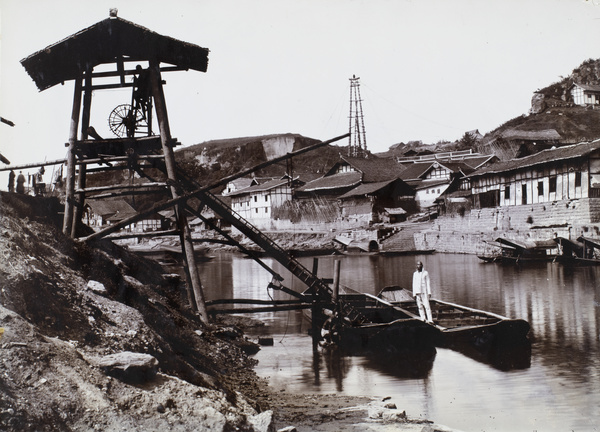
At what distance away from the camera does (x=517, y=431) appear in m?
7.76

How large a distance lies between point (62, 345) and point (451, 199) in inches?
1703

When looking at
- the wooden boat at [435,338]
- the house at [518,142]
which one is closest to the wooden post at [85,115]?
the wooden boat at [435,338]

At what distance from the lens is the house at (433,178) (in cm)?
4875

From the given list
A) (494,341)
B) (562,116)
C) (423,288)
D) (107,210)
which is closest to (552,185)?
(494,341)

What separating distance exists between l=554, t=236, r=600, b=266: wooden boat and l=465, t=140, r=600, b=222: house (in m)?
2.05

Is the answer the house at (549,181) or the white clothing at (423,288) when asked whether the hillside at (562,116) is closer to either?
the house at (549,181)

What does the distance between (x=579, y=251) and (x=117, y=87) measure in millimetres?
28327

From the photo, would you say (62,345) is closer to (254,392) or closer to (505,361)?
(254,392)

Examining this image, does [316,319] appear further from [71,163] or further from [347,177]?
[347,177]

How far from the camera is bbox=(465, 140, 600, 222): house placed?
31328 millimetres

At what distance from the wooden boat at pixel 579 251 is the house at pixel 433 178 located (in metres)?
17.8

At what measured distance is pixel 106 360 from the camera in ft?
17.9

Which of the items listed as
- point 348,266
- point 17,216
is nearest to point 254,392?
point 17,216

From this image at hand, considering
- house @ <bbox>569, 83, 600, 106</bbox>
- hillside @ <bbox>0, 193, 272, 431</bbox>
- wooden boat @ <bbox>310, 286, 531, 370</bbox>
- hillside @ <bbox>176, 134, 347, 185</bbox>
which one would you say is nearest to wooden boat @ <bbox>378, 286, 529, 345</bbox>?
wooden boat @ <bbox>310, 286, 531, 370</bbox>
